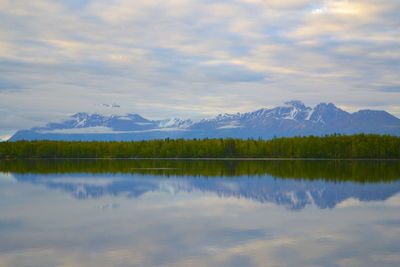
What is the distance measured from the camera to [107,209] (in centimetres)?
4053

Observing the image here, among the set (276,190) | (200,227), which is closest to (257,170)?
(276,190)

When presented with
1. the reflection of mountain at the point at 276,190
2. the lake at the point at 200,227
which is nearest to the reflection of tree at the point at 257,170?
the reflection of mountain at the point at 276,190

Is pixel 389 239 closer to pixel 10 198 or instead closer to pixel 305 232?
pixel 305 232

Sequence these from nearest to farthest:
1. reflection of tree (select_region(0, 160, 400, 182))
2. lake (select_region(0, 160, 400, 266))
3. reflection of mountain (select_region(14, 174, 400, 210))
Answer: lake (select_region(0, 160, 400, 266)) < reflection of mountain (select_region(14, 174, 400, 210)) < reflection of tree (select_region(0, 160, 400, 182))

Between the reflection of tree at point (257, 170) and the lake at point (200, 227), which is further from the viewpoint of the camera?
the reflection of tree at point (257, 170)

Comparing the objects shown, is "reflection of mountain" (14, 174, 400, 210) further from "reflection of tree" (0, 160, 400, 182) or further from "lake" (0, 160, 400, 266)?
"reflection of tree" (0, 160, 400, 182)

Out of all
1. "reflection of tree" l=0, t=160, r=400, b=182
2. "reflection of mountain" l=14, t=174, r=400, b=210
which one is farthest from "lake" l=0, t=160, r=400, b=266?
"reflection of tree" l=0, t=160, r=400, b=182

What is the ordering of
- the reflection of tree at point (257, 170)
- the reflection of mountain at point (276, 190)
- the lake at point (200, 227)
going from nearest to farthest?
the lake at point (200, 227), the reflection of mountain at point (276, 190), the reflection of tree at point (257, 170)

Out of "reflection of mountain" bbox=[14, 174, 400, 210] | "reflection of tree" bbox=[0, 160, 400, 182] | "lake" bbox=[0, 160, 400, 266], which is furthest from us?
"reflection of tree" bbox=[0, 160, 400, 182]

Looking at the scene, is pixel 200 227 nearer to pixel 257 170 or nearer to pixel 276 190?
pixel 276 190

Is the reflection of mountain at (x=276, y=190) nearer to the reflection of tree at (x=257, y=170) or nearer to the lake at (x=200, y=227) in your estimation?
the lake at (x=200, y=227)

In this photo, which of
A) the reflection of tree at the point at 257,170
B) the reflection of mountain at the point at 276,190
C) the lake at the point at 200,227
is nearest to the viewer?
the lake at the point at 200,227

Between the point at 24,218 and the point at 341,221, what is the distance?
70.8 ft

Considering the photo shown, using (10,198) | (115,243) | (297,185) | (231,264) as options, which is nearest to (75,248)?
(115,243)
